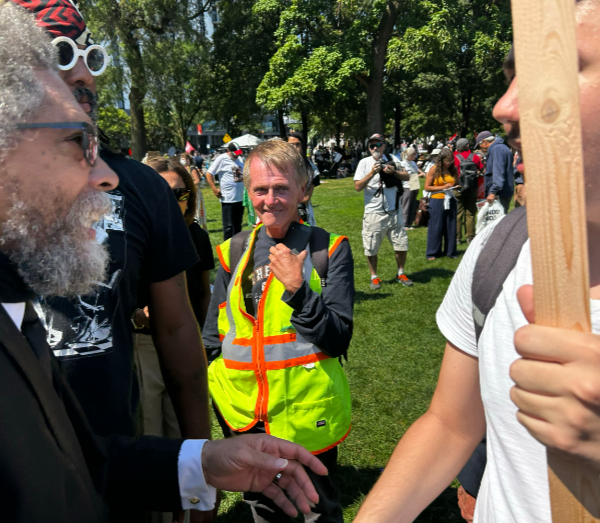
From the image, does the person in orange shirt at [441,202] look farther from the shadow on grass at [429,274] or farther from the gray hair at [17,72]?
the gray hair at [17,72]

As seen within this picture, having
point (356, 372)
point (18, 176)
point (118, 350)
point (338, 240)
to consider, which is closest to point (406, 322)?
point (356, 372)

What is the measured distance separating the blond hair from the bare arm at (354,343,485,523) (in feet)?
5.29

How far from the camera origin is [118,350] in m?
1.71

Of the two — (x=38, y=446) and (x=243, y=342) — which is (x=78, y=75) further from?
(x=38, y=446)

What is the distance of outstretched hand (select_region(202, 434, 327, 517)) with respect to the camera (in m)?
1.42

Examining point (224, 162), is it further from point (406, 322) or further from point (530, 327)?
point (530, 327)

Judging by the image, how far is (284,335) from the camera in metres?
2.43

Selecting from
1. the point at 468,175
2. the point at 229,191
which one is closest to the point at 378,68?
the point at 468,175

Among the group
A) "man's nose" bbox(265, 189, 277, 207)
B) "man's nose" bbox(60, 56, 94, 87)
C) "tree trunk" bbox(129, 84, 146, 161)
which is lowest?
"man's nose" bbox(265, 189, 277, 207)

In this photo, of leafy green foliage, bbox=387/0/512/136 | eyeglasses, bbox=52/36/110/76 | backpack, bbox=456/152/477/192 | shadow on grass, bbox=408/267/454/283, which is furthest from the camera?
leafy green foliage, bbox=387/0/512/136

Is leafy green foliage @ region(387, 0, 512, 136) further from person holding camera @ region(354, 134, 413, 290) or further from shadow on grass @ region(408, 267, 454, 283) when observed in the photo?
person holding camera @ region(354, 134, 413, 290)

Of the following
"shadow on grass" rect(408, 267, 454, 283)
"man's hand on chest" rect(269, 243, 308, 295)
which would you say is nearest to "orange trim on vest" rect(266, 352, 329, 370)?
"man's hand on chest" rect(269, 243, 308, 295)

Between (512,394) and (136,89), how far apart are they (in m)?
24.1

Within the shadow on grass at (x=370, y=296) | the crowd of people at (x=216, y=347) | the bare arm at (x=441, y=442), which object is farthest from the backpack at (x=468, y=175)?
the bare arm at (x=441, y=442)
